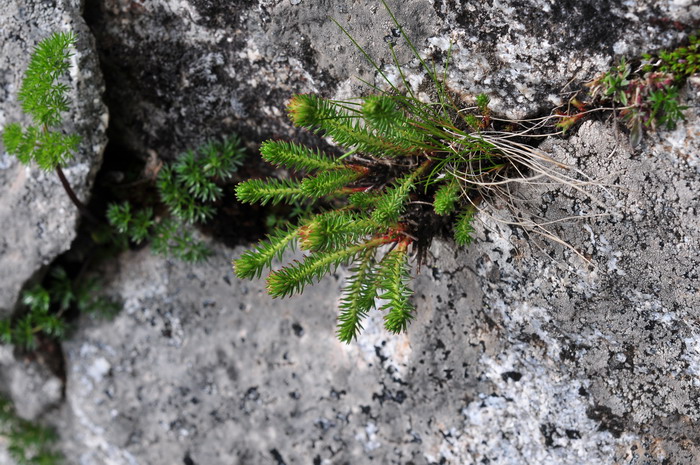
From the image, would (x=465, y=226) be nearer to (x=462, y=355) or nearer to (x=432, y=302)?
(x=432, y=302)

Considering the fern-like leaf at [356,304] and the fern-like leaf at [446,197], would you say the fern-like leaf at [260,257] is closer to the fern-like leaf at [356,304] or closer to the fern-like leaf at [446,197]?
the fern-like leaf at [356,304]

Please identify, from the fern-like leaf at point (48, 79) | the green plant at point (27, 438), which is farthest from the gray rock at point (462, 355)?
the fern-like leaf at point (48, 79)

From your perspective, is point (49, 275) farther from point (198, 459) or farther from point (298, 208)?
point (298, 208)

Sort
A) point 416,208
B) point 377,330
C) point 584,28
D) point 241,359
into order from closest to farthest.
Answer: point 584,28 < point 416,208 < point 377,330 < point 241,359

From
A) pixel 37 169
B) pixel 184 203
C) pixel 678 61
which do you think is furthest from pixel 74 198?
pixel 678 61

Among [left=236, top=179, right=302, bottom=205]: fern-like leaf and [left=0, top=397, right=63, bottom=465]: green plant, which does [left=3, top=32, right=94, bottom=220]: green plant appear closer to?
[left=236, top=179, right=302, bottom=205]: fern-like leaf

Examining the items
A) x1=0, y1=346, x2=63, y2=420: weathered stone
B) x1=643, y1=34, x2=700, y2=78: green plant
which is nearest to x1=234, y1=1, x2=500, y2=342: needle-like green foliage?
x1=643, y1=34, x2=700, y2=78: green plant

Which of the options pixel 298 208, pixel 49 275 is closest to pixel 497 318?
pixel 298 208
